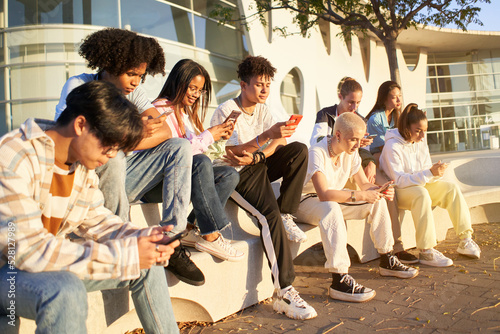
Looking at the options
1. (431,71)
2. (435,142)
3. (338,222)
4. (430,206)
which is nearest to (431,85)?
(431,71)

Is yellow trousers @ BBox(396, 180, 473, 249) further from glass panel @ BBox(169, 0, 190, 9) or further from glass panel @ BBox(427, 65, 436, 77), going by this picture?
glass panel @ BBox(427, 65, 436, 77)

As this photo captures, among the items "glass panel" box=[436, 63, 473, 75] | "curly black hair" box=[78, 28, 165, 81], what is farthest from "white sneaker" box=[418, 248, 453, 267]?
"glass panel" box=[436, 63, 473, 75]

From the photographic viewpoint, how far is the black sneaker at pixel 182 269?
2.60 meters

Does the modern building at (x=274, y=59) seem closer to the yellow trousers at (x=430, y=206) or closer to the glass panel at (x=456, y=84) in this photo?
the glass panel at (x=456, y=84)

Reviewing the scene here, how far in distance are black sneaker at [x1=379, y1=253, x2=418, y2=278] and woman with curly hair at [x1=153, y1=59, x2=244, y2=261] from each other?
151 centimetres

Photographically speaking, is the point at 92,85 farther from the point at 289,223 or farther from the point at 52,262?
the point at 289,223

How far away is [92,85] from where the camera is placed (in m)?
1.79

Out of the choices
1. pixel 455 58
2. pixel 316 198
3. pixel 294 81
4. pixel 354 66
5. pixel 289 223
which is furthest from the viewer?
pixel 455 58

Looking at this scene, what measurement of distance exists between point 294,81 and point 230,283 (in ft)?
47.4

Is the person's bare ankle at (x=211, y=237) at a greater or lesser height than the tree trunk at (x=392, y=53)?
lesser

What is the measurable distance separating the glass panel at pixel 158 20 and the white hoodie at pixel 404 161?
341 inches

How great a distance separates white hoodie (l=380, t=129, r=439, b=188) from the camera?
4.32 m

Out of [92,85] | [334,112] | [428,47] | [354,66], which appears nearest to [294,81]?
[354,66]

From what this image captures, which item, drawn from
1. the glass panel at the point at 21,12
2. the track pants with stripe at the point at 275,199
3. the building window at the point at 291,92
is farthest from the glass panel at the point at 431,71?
the track pants with stripe at the point at 275,199
